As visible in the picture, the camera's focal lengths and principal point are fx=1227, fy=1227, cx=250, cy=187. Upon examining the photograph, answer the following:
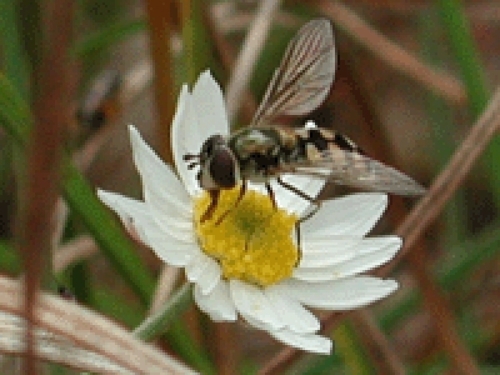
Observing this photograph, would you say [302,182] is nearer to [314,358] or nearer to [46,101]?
[314,358]

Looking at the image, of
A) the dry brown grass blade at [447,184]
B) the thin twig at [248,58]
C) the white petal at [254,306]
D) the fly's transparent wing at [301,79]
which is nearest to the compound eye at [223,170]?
the white petal at [254,306]

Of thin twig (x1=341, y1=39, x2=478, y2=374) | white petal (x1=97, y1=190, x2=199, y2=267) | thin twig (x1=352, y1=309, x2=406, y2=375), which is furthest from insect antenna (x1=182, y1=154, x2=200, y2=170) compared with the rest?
thin twig (x1=341, y1=39, x2=478, y2=374)

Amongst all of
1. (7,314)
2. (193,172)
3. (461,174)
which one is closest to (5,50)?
(193,172)

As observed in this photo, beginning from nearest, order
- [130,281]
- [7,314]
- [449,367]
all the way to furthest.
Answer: [7,314]
[130,281]
[449,367]

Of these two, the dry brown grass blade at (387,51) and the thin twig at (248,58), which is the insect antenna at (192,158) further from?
the dry brown grass blade at (387,51)

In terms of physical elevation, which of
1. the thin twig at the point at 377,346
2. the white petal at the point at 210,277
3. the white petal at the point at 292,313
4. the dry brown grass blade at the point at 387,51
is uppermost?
the white petal at the point at 210,277

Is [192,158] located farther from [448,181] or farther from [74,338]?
[448,181]
